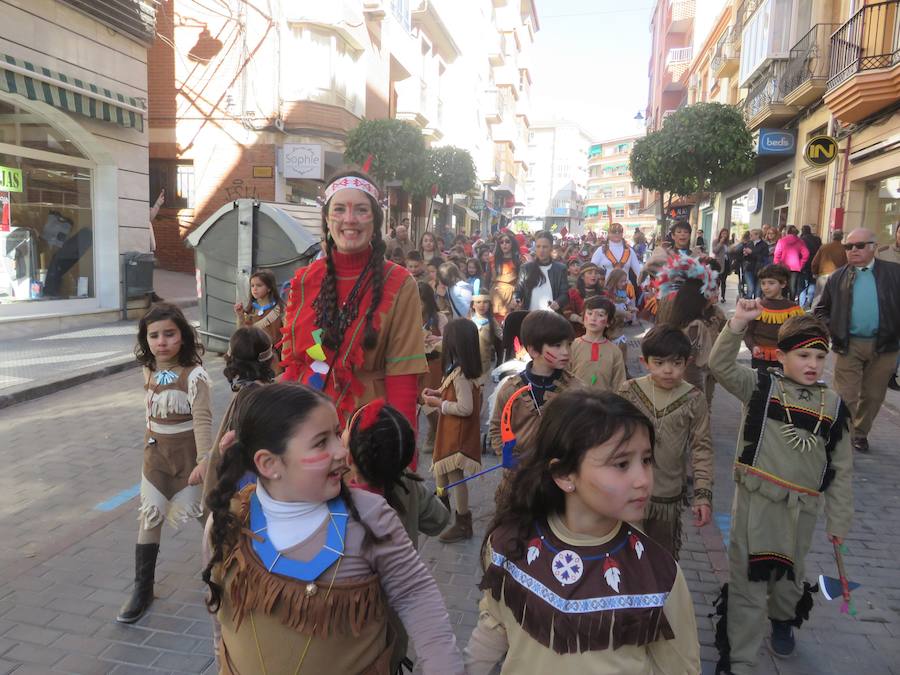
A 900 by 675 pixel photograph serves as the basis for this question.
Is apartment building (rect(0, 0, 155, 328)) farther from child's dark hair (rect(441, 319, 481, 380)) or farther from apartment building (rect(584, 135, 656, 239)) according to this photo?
apartment building (rect(584, 135, 656, 239))

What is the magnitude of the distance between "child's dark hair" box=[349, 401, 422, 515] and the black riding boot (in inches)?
69.1

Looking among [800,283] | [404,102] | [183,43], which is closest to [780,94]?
[800,283]

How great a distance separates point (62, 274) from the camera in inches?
481

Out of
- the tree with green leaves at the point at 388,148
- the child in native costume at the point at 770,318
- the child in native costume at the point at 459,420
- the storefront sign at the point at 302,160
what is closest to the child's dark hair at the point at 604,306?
the child in native costume at the point at 459,420

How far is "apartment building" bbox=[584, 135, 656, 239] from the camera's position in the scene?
98125mm

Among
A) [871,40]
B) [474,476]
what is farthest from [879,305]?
[871,40]

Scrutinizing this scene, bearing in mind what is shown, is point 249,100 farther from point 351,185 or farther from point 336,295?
point 336,295

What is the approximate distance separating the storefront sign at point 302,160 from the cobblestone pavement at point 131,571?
13604mm

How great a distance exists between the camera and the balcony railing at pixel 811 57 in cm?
1673

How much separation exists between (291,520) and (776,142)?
2086 cm

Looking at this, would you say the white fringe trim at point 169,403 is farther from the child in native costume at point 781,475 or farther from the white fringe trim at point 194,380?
the child in native costume at point 781,475

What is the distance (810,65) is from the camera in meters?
17.2

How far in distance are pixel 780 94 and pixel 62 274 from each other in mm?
18134

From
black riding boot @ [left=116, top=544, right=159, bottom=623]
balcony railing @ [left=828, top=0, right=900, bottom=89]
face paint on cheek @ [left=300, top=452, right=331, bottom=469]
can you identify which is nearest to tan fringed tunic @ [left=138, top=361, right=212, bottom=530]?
black riding boot @ [left=116, top=544, right=159, bottom=623]
